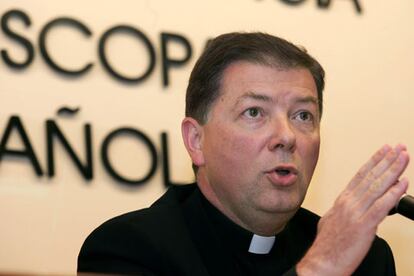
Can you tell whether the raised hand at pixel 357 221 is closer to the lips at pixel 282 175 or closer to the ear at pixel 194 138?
the lips at pixel 282 175

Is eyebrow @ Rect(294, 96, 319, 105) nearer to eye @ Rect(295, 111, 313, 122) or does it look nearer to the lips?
eye @ Rect(295, 111, 313, 122)

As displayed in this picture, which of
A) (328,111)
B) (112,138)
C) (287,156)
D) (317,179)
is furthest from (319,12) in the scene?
(287,156)

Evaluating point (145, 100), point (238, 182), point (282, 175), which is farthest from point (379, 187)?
point (145, 100)

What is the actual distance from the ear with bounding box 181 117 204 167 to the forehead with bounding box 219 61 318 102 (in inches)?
4.0

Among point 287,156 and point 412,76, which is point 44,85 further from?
point 412,76

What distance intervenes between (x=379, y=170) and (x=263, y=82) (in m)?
0.42

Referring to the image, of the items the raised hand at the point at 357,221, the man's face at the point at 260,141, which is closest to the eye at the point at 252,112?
the man's face at the point at 260,141

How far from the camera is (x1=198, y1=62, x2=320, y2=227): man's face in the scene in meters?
1.65

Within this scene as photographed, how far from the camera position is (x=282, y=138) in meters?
1.64

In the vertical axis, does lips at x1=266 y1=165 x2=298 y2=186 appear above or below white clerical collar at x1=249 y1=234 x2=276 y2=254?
above

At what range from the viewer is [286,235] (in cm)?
188

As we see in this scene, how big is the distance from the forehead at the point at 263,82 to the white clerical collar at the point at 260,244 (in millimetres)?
327

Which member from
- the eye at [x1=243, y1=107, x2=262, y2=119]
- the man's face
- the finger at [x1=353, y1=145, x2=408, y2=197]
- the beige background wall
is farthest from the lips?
the beige background wall

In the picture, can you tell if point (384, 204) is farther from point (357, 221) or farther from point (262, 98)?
point (262, 98)
